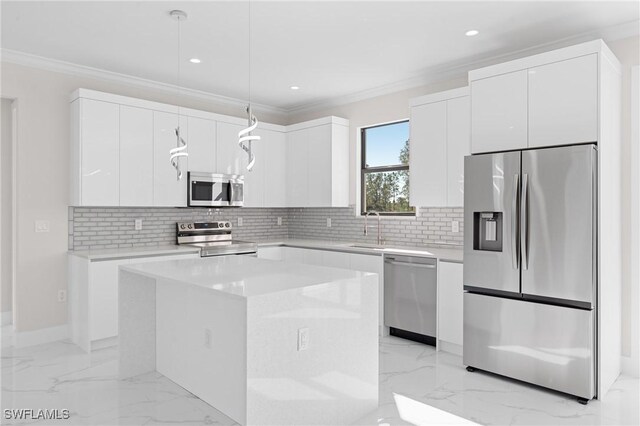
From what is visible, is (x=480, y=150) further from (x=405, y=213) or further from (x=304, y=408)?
(x=304, y=408)

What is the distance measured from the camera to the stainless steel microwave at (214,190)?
490 centimetres

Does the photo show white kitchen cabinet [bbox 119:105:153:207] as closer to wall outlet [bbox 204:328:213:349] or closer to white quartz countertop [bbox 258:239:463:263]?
white quartz countertop [bbox 258:239:463:263]

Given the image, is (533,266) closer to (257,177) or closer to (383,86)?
(383,86)

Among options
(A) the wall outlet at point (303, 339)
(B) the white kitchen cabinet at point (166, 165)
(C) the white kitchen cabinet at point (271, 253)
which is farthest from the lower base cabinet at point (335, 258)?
(A) the wall outlet at point (303, 339)

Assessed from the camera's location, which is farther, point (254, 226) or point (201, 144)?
point (254, 226)

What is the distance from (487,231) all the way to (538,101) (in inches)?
40.5

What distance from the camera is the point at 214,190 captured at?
5105mm

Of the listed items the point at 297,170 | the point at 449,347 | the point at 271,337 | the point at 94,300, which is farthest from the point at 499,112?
the point at 94,300

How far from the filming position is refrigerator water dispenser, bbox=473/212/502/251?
10.9ft

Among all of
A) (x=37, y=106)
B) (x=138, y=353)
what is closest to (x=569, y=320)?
(x=138, y=353)

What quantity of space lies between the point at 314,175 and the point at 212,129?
55.0 inches

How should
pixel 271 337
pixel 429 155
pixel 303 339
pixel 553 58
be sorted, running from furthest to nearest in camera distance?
pixel 429 155
pixel 553 58
pixel 303 339
pixel 271 337

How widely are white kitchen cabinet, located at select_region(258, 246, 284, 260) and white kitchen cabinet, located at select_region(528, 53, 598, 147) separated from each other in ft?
10.5

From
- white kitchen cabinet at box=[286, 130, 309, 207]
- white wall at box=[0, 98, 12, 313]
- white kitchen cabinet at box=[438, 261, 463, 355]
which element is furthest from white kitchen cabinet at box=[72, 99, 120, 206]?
white kitchen cabinet at box=[438, 261, 463, 355]
